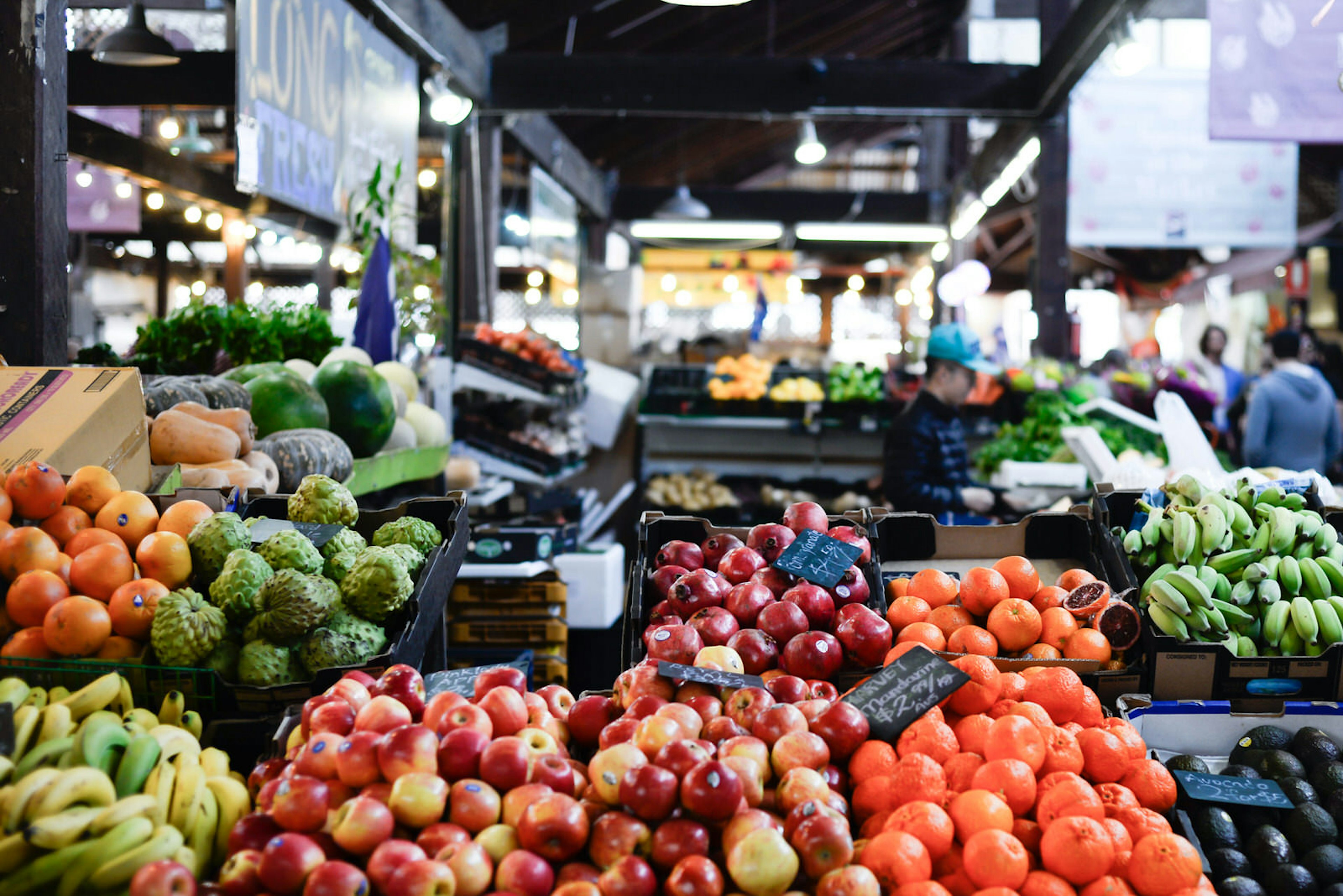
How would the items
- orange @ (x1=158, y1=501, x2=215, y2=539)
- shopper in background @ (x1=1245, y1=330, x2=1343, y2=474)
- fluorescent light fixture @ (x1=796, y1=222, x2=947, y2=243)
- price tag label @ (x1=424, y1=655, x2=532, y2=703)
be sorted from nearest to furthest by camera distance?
price tag label @ (x1=424, y1=655, x2=532, y2=703) < orange @ (x1=158, y1=501, x2=215, y2=539) < shopper in background @ (x1=1245, y1=330, x2=1343, y2=474) < fluorescent light fixture @ (x1=796, y1=222, x2=947, y2=243)

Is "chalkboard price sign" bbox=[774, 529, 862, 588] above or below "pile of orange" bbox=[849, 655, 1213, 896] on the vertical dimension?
above

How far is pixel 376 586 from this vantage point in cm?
194

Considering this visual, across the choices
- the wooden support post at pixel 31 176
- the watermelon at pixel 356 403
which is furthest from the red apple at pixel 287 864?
the watermelon at pixel 356 403

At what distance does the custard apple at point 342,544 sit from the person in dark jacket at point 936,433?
3.03 metres

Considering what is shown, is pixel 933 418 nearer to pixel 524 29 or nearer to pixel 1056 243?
pixel 1056 243

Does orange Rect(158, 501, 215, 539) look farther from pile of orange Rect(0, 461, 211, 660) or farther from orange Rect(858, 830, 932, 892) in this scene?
orange Rect(858, 830, 932, 892)

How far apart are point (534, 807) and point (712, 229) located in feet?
38.1

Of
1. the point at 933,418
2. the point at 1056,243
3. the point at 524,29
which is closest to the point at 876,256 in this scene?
the point at 1056,243

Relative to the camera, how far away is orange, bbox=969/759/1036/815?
1503 millimetres

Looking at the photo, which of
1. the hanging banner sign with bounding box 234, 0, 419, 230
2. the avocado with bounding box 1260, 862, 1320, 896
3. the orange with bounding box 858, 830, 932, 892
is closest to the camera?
the orange with bounding box 858, 830, 932, 892

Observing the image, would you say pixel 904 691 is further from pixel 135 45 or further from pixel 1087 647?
pixel 135 45

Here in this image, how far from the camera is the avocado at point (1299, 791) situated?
168cm

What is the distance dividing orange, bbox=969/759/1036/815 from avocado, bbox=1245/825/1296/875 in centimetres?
41

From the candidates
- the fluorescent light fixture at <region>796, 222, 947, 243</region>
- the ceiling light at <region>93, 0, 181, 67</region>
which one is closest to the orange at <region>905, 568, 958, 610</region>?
the ceiling light at <region>93, 0, 181, 67</region>
